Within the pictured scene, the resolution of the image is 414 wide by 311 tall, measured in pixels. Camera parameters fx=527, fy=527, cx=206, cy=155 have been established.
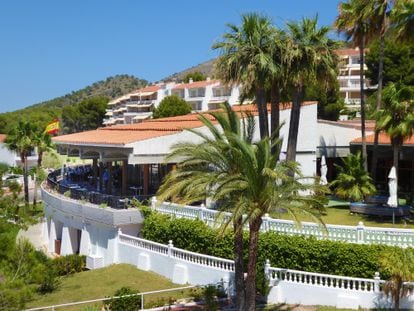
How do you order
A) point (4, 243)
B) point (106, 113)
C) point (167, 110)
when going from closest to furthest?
point (4, 243) → point (167, 110) → point (106, 113)

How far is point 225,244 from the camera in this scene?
1992 cm

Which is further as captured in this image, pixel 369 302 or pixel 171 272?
pixel 171 272

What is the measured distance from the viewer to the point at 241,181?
1391cm

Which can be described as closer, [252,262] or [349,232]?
[252,262]

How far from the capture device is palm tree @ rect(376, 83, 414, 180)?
24141mm

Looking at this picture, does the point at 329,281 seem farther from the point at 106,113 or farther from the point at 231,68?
the point at 106,113

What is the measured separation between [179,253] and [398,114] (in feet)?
39.8

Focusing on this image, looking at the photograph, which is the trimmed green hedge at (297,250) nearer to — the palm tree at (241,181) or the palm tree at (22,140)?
the palm tree at (241,181)

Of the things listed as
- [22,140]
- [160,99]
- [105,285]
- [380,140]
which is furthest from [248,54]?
[160,99]

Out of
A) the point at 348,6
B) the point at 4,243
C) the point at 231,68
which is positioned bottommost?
the point at 4,243

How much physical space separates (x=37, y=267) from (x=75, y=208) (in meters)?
13.2

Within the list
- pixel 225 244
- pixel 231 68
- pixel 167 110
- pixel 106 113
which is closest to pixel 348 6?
pixel 231 68

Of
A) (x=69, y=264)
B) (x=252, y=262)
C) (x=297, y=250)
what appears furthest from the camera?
(x=69, y=264)

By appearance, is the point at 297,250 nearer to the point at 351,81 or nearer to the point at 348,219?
the point at 348,219
